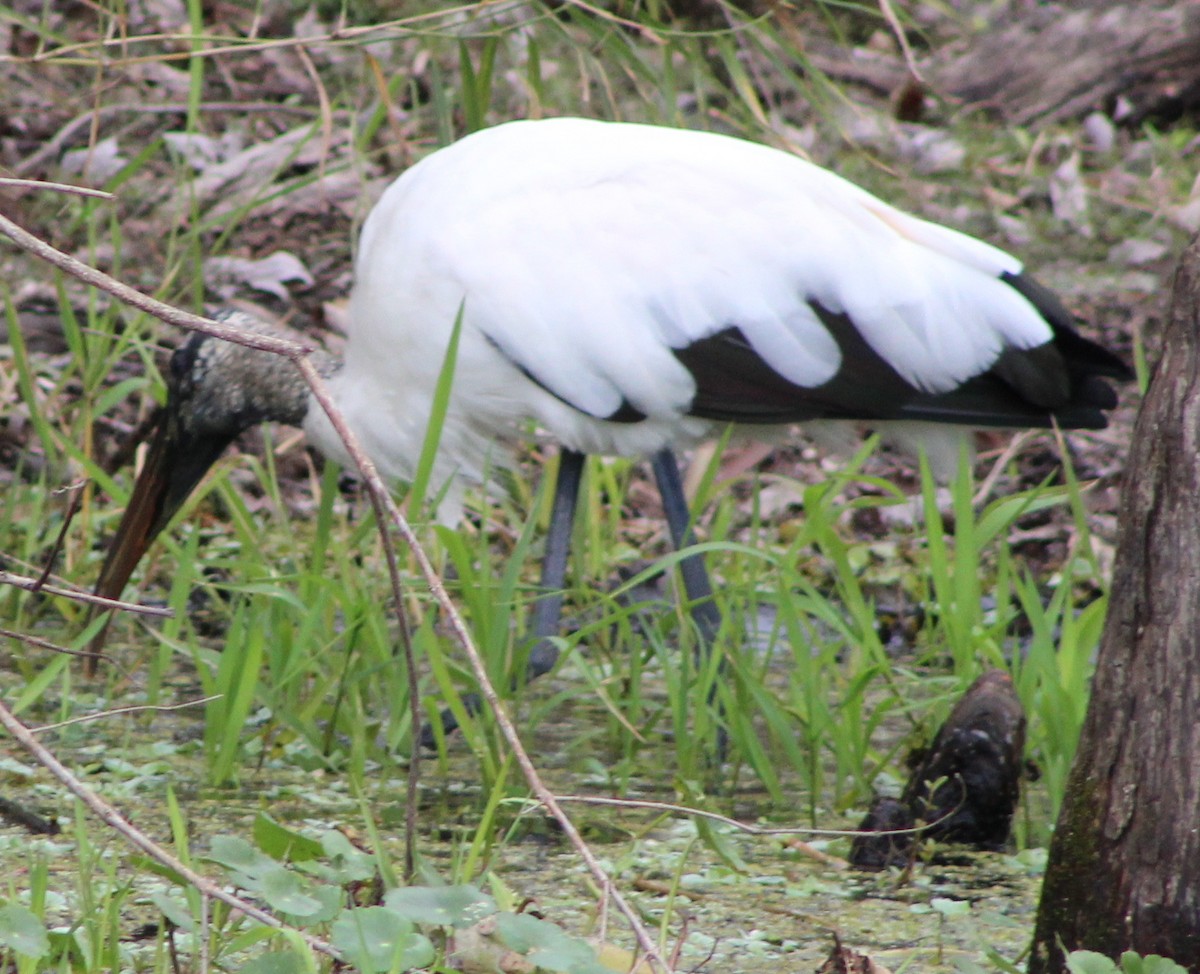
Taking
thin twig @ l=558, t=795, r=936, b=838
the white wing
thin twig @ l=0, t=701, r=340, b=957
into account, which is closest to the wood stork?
the white wing

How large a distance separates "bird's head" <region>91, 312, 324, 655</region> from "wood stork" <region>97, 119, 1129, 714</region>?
0.10 ft

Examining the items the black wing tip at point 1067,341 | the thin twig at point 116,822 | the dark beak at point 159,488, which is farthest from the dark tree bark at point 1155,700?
the dark beak at point 159,488

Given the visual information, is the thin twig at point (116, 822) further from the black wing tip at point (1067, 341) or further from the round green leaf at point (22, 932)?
the black wing tip at point (1067, 341)

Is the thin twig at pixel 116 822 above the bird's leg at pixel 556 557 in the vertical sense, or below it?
below

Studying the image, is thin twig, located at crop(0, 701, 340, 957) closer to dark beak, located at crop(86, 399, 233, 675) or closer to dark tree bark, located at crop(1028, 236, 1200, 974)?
dark tree bark, located at crop(1028, 236, 1200, 974)

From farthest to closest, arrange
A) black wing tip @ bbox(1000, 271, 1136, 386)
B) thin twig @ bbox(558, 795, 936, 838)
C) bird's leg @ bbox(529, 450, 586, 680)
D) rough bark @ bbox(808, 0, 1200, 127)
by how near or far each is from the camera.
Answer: rough bark @ bbox(808, 0, 1200, 127), black wing tip @ bbox(1000, 271, 1136, 386), bird's leg @ bbox(529, 450, 586, 680), thin twig @ bbox(558, 795, 936, 838)

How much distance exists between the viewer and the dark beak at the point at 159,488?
159 inches

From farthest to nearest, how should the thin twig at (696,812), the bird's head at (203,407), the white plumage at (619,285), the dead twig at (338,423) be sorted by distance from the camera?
the bird's head at (203,407)
the white plumage at (619,285)
the thin twig at (696,812)
the dead twig at (338,423)

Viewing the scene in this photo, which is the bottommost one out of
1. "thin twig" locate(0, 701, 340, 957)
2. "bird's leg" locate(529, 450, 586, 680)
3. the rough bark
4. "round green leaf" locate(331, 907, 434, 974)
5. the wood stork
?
"round green leaf" locate(331, 907, 434, 974)

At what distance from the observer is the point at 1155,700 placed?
2029 millimetres

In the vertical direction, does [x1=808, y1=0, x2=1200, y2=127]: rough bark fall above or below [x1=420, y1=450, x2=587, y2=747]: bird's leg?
above

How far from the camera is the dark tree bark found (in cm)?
201

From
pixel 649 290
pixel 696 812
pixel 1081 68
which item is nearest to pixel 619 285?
pixel 649 290

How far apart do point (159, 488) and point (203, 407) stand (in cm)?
21
